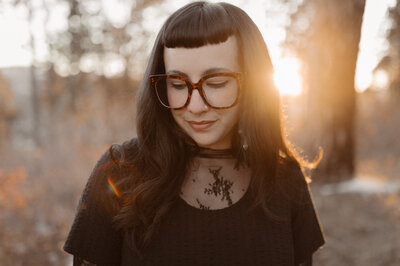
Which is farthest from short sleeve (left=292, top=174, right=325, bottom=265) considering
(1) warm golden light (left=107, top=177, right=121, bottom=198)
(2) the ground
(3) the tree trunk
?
(3) the tree trunk

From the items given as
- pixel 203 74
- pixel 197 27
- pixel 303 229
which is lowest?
pixel 303 229

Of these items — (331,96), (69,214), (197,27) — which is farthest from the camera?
(331,96)

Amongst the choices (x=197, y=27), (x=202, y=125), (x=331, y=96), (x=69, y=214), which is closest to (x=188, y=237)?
(x=202, y=125)

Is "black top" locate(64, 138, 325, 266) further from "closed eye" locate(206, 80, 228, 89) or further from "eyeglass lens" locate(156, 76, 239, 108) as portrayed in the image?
"closed eye" locate(206, 80, 228, 89)

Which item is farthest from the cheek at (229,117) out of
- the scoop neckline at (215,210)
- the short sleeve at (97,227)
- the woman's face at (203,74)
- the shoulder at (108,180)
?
the short sleeve at (97,227)

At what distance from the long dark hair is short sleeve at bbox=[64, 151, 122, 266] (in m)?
0.06

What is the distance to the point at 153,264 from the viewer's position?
5.06 ft

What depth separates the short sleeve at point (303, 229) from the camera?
181 cm

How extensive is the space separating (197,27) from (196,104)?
1.06 feet

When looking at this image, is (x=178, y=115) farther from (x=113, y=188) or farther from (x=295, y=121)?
(x=295, y=121)

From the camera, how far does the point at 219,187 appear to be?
172cm

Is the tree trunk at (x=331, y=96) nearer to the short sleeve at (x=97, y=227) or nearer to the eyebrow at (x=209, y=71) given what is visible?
the eyebrow at (x=209, y=71)

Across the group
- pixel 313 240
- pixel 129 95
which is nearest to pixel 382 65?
pixel 129 95

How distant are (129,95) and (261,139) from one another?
15846 millimetres
